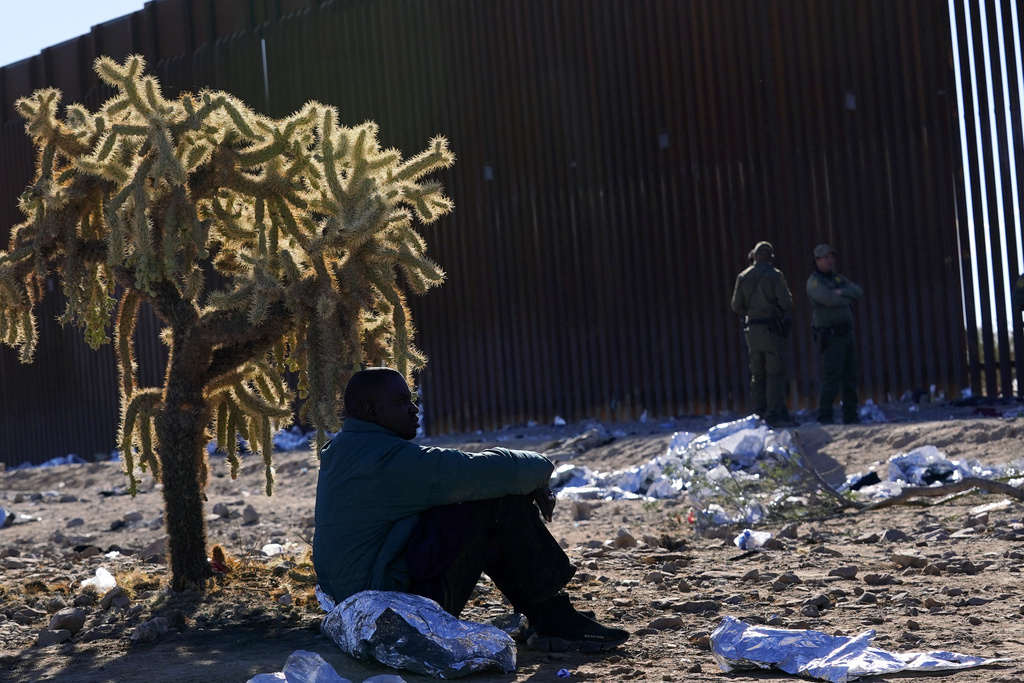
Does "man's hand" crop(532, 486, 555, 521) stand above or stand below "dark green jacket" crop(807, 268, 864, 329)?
below

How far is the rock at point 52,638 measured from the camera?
4289 mm

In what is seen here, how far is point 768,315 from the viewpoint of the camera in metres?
10.8

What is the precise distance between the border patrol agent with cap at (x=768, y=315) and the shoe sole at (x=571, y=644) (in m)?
7.37

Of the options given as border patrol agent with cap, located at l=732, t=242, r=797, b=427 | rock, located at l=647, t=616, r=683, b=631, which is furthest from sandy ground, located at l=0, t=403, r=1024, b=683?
border patrol agent with cap, located at l=732, t=242, r=797, b=427

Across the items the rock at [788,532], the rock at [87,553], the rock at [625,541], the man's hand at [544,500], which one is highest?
the man's hand at [544,500]

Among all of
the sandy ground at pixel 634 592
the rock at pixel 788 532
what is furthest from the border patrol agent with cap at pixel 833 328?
the rock at pixel 788 532

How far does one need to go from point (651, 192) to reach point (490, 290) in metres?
2.81

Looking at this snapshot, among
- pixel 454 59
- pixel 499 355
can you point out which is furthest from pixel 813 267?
pixel 454 59

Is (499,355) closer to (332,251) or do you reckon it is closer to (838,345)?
(838,345)

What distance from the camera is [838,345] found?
10562mm

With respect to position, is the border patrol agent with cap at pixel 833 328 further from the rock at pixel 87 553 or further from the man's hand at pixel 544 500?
the man's hand at pixel 544 500

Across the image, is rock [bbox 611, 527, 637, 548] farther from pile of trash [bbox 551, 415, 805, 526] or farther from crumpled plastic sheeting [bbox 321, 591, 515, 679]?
crumpled plastic sheeting [bbox 321, 591, 515, 679]

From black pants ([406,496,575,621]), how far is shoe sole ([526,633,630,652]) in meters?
0.13

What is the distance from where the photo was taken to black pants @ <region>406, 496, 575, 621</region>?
3.54 meters
